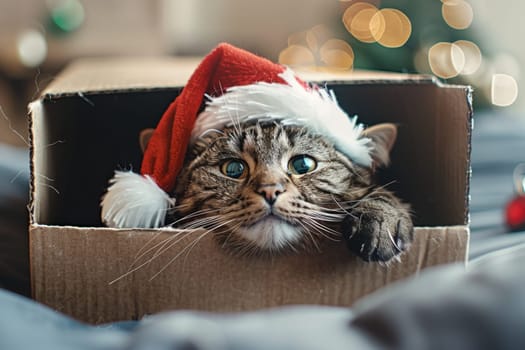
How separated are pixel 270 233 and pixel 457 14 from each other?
1825 millimetres

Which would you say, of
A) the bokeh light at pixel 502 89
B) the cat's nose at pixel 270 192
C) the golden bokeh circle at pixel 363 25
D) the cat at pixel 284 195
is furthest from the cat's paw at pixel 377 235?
the golden bokeh circle at pixel 363 25

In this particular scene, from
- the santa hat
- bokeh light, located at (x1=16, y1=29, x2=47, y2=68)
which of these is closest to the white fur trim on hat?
the santa hat

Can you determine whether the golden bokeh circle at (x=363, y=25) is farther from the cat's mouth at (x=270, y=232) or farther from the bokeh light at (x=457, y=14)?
the cat's mouth at (x=270, y=232)

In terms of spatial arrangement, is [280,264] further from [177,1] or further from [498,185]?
[177,1]

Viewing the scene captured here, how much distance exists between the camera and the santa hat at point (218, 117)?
0.91m

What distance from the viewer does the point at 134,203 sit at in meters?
0.90

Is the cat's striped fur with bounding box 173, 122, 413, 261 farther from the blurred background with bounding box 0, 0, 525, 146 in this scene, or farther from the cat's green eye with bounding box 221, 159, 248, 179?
the blurred background with bounding box 0, 0, 525, 146

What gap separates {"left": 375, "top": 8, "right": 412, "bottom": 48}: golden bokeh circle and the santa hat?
1486 mm

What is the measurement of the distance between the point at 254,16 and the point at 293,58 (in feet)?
2.19

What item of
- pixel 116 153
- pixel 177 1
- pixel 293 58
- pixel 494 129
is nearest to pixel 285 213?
pixel 116 153

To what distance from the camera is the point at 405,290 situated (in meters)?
0.52

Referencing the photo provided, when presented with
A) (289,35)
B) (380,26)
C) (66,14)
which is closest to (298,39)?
(289,35)

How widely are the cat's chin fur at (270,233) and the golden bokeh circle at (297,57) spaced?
1.96 metres

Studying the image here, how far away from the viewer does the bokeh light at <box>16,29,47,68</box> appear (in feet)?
9.21
